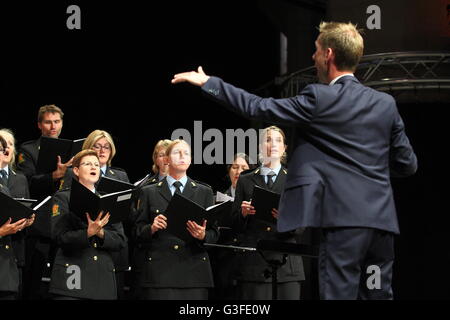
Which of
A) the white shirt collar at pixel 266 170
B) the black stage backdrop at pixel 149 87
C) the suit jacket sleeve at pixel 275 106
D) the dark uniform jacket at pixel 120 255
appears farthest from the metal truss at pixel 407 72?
the suit jacket sleeve at pixel 275 106

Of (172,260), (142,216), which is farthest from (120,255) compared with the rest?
(172,260)

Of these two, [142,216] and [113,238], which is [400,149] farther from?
[142,216]

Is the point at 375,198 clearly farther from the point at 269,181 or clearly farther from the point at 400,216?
the point at 400,216

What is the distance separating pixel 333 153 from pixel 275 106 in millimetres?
284

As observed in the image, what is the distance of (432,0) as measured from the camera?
22.6 feet

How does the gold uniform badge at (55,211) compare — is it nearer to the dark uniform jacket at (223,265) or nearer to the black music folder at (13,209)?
the black music folder at (13,209)

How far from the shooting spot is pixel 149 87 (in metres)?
8.07

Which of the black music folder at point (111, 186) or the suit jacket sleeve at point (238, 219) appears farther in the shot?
the suit jacket sleeve at point (238, 219)

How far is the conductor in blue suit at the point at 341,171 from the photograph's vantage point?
2.88m

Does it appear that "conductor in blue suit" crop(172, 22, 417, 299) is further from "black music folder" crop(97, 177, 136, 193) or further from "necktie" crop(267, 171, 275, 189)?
"necktie" crop(267, 171, 275, 189)

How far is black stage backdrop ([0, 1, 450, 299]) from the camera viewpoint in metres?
7.27

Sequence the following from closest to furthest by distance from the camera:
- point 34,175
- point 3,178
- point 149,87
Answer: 1. point 3,178
2. point 34,175
3. point 149,87

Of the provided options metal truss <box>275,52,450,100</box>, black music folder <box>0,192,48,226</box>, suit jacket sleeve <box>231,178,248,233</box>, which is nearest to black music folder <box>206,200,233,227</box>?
suit jacket sleeve <box>231,178,248,233</box>

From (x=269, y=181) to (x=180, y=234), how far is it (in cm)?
82
